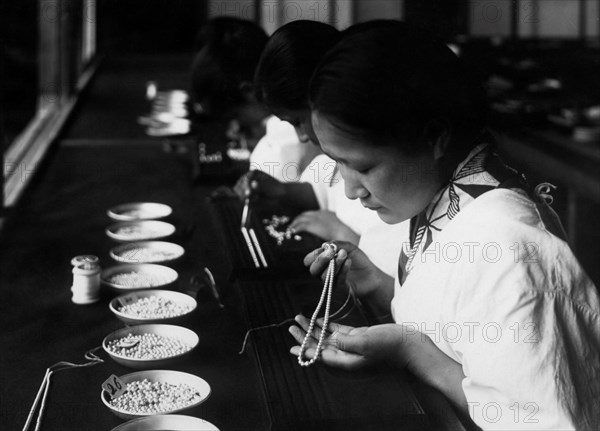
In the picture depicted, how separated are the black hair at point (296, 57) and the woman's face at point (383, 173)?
0.51 m

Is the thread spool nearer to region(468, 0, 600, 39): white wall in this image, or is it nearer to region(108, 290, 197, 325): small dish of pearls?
region(108, 290, 197, 325): small dish of pearls

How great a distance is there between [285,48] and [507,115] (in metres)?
2.95

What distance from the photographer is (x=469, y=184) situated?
1155mm

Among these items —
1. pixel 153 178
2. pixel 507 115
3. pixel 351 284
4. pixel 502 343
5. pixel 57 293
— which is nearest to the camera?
pixel 502 343

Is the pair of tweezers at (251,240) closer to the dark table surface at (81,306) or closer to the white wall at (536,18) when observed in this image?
the dark table surface at (81,306)

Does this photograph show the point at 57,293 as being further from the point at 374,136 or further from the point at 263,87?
the point at 374,136

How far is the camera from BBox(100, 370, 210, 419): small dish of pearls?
1.05 m

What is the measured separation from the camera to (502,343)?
3.23 feet

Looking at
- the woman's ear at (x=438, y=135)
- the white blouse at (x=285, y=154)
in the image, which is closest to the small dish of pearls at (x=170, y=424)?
the woman's ear at (x=438, y=135)

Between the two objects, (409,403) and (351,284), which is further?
(351,284)

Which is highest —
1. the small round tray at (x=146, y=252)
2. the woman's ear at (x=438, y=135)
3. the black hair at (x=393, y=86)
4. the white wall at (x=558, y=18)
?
the white wall at (x=558, y=18)

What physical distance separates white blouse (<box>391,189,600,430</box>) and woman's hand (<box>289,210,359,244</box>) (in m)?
0.73

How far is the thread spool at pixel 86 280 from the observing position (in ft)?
4.99

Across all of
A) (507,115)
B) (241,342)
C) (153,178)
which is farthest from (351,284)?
(507,115)
